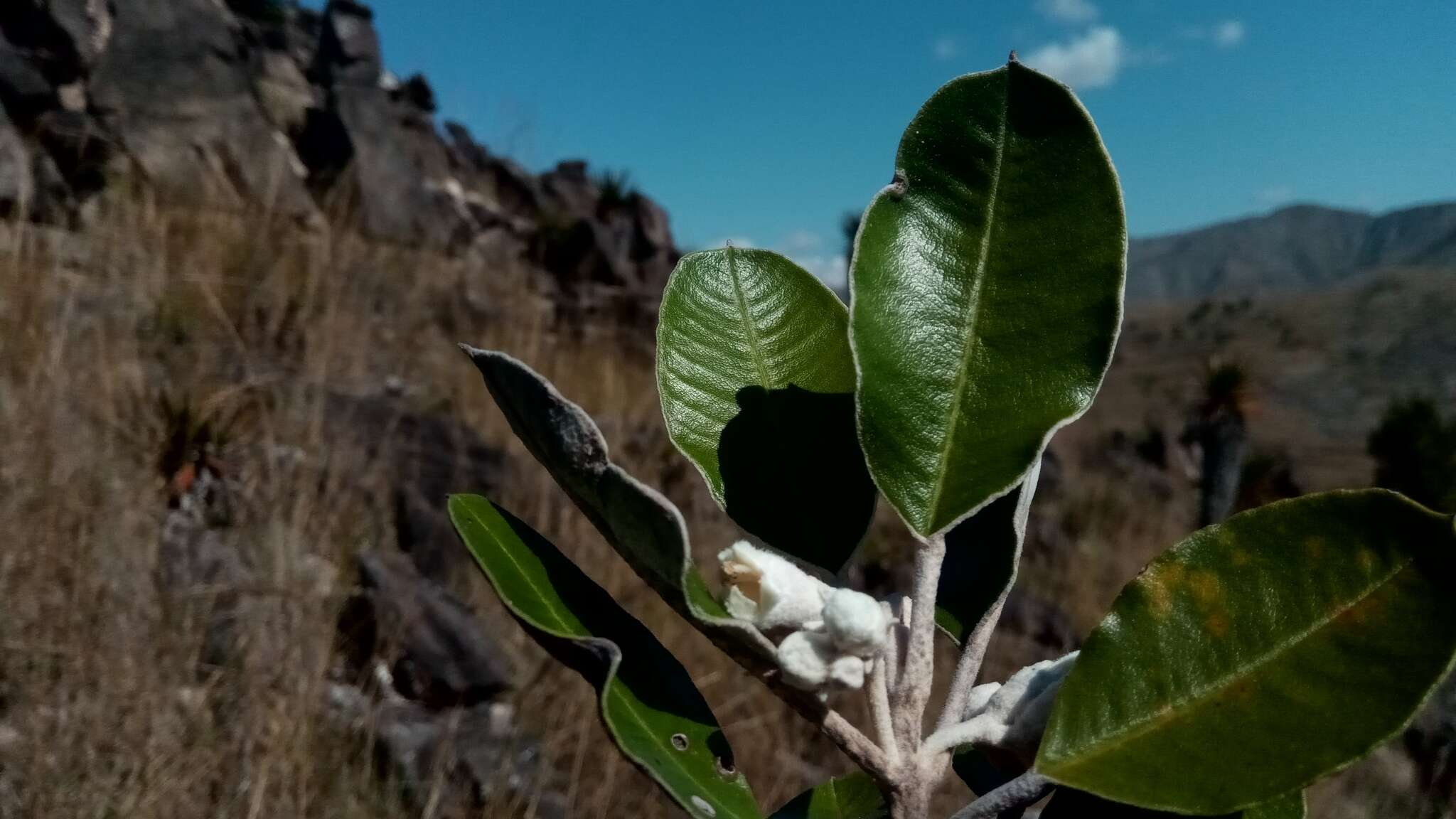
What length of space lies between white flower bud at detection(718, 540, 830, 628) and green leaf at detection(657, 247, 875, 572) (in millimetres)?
46

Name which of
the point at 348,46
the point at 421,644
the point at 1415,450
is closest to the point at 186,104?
the point at 348,46

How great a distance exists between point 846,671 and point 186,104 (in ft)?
23.4

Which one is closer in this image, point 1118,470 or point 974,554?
point 974,554

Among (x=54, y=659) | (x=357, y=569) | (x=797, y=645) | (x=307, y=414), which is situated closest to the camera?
(x=797, y=645)

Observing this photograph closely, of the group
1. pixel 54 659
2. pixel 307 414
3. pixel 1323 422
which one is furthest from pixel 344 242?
pixel 1323 422

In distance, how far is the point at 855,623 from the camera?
26 cm

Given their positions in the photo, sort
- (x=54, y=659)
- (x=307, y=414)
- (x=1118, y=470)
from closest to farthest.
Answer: (x=54, y=659)
(x=307, y=414)
(x=1118, y=470)

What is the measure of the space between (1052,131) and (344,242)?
413 cm

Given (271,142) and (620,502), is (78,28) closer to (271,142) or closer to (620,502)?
(271,142)

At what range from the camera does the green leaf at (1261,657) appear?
260 mm

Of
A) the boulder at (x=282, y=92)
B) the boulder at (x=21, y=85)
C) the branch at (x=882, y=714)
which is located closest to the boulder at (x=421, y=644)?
the branch at (x=882, y=714)

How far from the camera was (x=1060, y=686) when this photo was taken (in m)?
0.29

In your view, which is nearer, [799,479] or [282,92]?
[799,479]

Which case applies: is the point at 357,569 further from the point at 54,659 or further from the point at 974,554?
the point at 974,554
